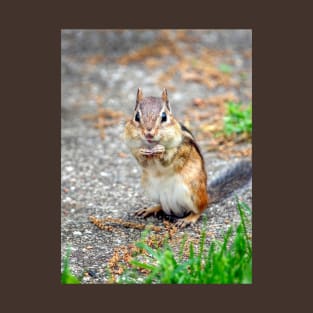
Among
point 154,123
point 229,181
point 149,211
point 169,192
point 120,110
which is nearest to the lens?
point 154,123

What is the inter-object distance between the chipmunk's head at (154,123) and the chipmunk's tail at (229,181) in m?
1.11

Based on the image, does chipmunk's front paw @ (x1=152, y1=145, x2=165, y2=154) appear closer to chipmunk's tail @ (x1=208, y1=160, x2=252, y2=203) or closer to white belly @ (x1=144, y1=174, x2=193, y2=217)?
white belly @ (x1=144, y1=174, x2=193, y2=217)

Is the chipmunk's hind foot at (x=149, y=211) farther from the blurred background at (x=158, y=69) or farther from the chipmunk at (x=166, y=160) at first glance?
the blurred background at (x=158, y=69)

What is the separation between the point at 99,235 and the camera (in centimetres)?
715

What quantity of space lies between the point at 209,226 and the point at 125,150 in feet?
7.99

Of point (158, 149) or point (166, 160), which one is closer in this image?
point (158, 149)

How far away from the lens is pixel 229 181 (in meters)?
8.06

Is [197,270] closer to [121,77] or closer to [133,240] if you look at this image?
[133,240]

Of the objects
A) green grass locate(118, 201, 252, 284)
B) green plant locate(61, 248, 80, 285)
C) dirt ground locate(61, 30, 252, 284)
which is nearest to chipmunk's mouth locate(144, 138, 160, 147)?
dirt ground locate(61, 30, 252, 284)

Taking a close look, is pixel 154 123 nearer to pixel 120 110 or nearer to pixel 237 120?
pixel 237 120

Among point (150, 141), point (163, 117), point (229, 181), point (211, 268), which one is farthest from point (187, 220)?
point (211, 268)

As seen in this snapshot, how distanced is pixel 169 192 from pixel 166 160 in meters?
0.35

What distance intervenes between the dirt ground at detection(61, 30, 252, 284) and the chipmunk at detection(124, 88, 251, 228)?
0.71 ft

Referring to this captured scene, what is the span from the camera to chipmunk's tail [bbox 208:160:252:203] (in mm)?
7879
